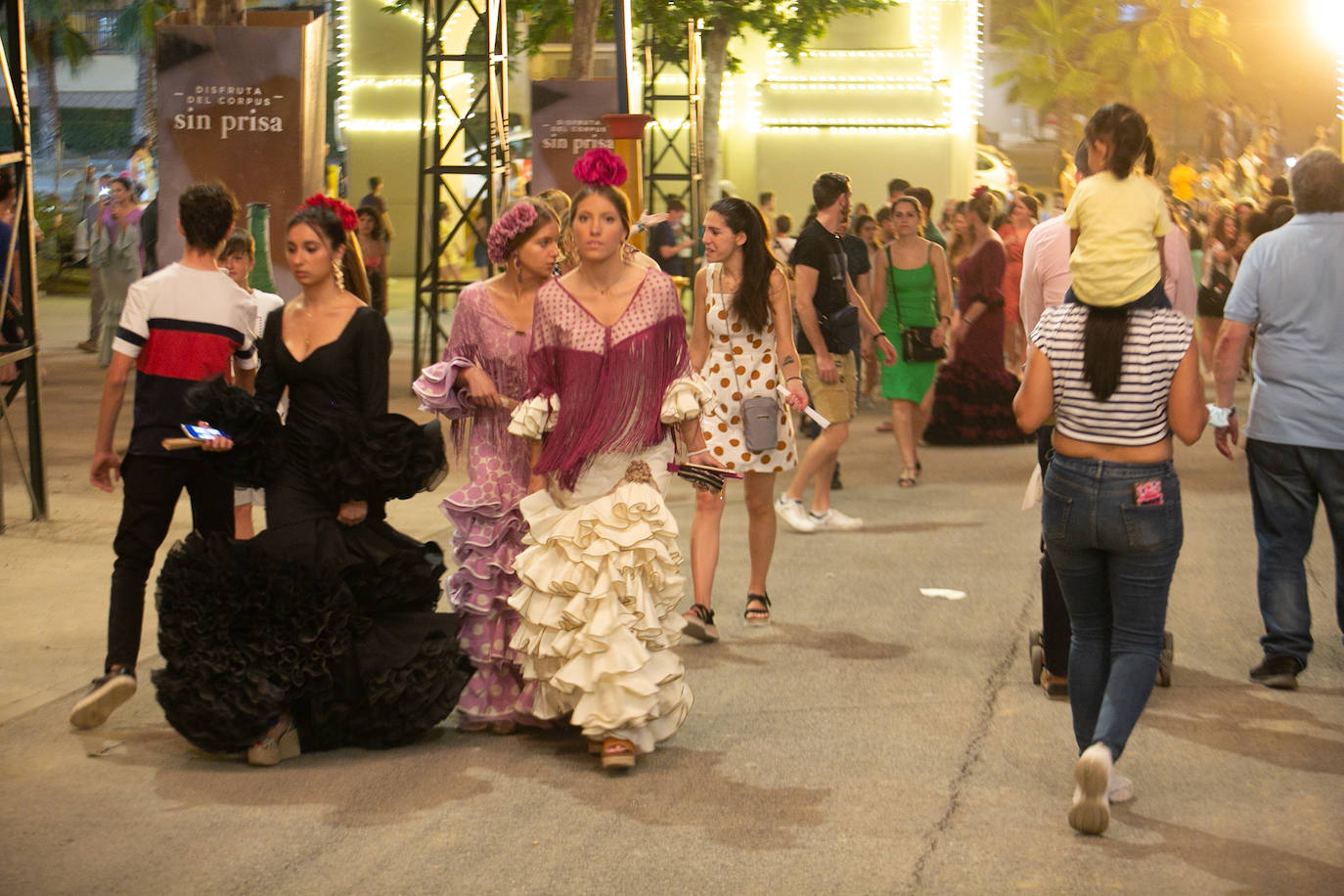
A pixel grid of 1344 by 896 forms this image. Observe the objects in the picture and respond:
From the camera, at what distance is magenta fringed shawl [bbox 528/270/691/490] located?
18.8 ft

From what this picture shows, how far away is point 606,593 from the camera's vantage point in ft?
18.2

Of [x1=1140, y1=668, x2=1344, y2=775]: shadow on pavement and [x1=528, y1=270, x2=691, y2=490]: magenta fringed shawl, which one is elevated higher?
[x1=528, y1=270, x2=691, y2=490]: magenta fringed shawl

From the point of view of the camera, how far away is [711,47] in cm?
2836

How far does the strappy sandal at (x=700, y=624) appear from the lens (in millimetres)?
7430

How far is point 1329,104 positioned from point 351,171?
48.7 metres

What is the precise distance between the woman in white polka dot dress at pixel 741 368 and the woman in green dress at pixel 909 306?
4.13 metres

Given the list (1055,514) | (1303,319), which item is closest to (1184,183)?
(1303,319)

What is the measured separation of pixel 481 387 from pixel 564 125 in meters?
12.0

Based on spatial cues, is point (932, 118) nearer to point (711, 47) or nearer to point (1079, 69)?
point (711, 47)

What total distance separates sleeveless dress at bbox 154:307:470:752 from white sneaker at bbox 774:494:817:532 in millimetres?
4500

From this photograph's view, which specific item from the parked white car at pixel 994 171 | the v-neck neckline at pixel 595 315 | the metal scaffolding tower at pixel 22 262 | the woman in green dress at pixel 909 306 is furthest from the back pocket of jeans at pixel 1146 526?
the parked white car at pixel 994 171

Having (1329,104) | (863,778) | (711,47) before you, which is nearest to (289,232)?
(863,778)

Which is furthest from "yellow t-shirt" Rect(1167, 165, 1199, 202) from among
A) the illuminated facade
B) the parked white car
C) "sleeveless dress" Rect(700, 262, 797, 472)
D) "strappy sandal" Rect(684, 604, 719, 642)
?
"strappy sandal" Rect(684, 604, 719, 642)

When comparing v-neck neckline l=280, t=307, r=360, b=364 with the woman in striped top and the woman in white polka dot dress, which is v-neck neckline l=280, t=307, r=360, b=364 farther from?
the woman in striped top
